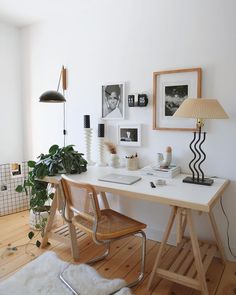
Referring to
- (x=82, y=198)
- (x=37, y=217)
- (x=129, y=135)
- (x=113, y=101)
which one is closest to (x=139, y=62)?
(x=113, y=101)

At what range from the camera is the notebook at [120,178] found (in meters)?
1.90

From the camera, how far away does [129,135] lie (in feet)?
8.04

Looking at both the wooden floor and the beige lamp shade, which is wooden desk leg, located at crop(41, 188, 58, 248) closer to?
the wooden floor

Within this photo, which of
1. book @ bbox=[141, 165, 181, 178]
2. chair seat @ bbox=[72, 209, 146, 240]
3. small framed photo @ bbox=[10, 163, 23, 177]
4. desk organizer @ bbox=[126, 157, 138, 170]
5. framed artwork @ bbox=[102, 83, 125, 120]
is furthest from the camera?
small framed photo @ bbox=[10, 163, 23, 177]

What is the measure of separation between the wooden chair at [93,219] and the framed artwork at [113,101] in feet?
3.20

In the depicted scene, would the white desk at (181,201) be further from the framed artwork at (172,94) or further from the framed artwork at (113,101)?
the framed artwork at (113,101)

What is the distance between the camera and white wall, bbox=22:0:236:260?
197 centimetres

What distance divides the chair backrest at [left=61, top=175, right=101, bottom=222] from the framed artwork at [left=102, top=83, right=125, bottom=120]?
38.6 inches

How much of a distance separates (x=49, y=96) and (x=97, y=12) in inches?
39.2

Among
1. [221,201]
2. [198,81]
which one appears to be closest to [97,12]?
[198,81]

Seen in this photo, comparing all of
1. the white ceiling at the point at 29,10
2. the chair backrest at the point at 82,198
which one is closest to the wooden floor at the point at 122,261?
the chair backrest at the point at 82,198

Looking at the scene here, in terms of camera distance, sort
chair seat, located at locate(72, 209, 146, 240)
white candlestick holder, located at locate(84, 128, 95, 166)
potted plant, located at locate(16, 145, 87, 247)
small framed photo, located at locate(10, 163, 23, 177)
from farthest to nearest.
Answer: small framed photo, located at locate(10, 163, 23, 177) → white candlestick holder, located at locate(84, 128, 95, 166) → potted plant, located at locate(16, 145, 87, 247) → chair seat, located at locate(72, 209, 146, 240)

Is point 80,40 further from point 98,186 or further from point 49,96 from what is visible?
point 98,186

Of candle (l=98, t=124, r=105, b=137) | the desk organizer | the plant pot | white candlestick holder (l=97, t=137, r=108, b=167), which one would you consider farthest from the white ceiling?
the plant pot
